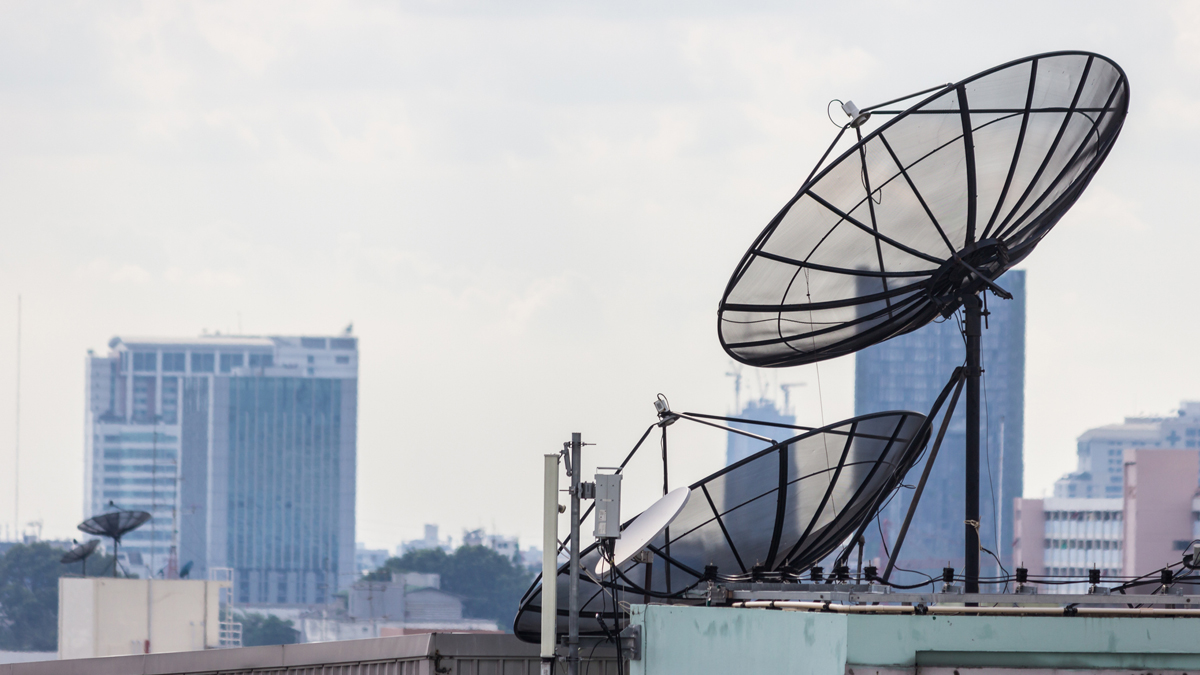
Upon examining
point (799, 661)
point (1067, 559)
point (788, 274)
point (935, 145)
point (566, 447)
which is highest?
point (935, 145)

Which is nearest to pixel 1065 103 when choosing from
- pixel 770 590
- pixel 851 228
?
pixel 851 228

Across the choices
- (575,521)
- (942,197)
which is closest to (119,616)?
(575,521)

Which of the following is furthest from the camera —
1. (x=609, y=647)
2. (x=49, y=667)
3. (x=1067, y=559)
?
(x=1067, y=559)

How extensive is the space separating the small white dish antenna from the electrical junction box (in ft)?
1.08

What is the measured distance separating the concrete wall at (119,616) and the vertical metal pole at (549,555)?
187 feet

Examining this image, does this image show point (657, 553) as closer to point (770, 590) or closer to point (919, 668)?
point (770, 590)

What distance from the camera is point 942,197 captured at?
19781mm

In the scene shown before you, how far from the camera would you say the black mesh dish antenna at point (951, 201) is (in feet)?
62.7

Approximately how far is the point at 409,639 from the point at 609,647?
299 cm

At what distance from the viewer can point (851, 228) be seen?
19.9 meters

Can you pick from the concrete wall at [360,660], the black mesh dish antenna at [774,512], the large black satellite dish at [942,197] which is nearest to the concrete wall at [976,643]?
the large black satellite dish at [942,197]

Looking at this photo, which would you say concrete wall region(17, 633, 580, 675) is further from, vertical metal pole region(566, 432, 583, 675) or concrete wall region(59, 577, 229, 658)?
concrete wall region(59, 577, 229, 658)

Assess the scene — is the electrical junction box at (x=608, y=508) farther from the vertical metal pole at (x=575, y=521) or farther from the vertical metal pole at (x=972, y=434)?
the vertical metal pole at (x=972, y=434)

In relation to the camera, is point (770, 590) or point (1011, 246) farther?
point (1011, 246)
